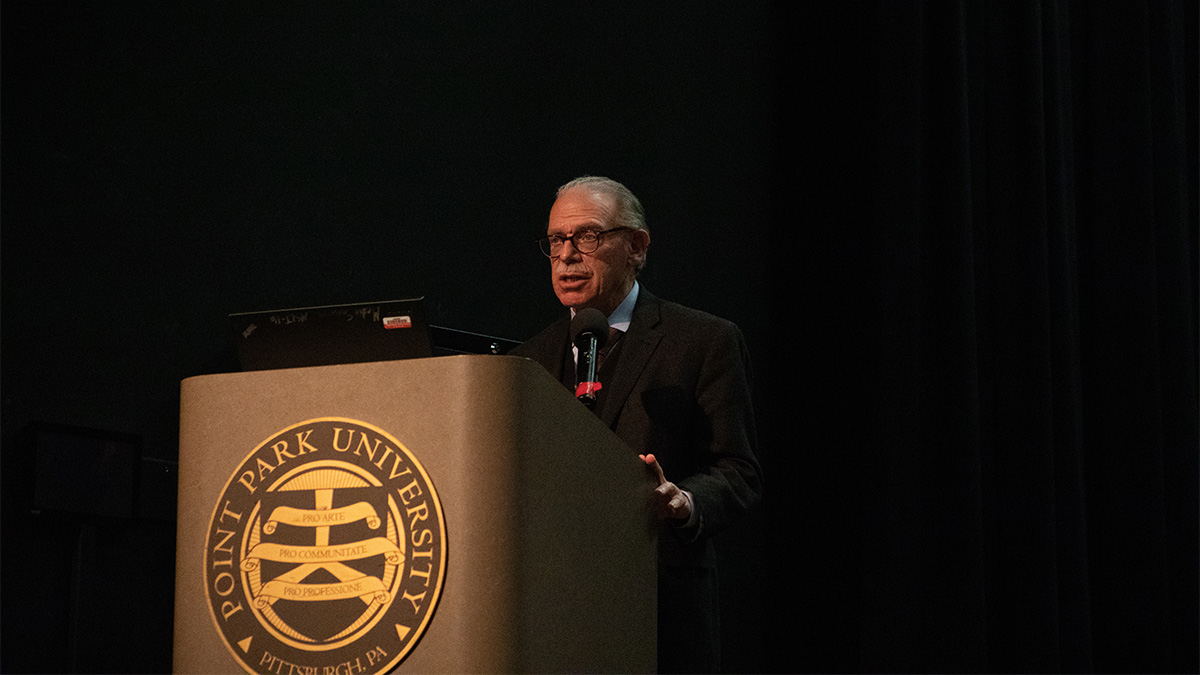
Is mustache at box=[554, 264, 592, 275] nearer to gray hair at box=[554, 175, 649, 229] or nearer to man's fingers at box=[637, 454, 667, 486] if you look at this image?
gray hair at box=[554, 175, 649, 229]

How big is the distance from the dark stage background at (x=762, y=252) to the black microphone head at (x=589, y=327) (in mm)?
975

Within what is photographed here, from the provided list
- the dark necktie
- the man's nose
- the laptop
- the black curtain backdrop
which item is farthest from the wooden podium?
the black curtain backdrop

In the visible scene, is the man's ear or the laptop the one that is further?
the man's ear

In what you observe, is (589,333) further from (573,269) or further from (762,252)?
(762,252)

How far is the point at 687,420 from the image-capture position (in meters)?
2.24

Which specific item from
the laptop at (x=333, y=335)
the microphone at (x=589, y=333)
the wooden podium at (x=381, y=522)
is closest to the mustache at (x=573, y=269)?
the microphone at (x=589, y=333)

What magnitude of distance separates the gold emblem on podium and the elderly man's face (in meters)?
1.09

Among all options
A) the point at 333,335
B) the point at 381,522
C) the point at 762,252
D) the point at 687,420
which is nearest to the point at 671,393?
the point at 687,420

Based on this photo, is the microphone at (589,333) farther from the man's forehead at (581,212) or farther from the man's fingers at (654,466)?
the man's forehead at (581,212)

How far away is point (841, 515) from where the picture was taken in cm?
360

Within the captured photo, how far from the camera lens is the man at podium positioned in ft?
7.04

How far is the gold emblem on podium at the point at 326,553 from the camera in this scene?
1262mm

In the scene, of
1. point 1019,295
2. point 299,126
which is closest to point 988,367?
point 1019,295

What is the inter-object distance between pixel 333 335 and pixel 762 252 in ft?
7.90
